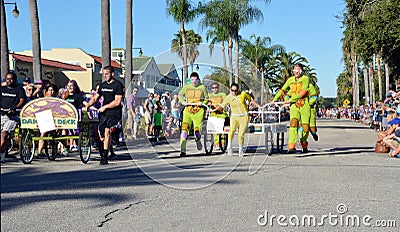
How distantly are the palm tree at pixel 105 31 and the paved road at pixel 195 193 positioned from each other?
27.8 ft

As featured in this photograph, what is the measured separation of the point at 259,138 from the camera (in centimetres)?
1338

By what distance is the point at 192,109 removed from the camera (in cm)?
1306

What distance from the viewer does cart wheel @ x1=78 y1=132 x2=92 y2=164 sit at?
40.5 feet

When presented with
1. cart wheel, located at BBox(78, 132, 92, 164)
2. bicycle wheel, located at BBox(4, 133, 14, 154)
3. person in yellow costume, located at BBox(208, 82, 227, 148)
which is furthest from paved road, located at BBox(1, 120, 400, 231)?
person in yellow costume, located at BBox(208, 82, 227, 148)

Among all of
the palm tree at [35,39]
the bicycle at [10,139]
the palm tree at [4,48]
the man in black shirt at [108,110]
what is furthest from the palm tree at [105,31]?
the man in black shirt at [108,110]

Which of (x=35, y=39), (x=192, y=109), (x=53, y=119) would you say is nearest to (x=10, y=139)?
(x=53, y=119)

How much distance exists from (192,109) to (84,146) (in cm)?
255

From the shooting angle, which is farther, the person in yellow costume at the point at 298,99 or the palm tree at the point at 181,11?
the palm tree at the point at 181,11

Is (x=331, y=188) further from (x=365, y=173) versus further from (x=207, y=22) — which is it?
(x=207, y=22)

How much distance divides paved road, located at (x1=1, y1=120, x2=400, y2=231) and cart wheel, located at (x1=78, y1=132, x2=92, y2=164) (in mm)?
191

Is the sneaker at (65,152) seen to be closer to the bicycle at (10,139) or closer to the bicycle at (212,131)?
the bicycle at (10,139)

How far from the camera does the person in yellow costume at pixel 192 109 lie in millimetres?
12110

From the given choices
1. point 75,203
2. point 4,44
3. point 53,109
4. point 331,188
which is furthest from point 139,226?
point 4,44

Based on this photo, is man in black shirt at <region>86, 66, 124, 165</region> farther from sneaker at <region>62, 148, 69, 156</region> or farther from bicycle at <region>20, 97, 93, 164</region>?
sneaker at <region>62, 148, 69, 156</region>
